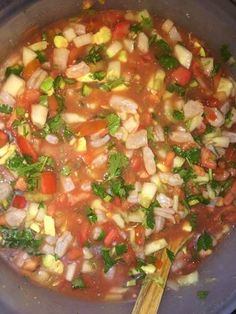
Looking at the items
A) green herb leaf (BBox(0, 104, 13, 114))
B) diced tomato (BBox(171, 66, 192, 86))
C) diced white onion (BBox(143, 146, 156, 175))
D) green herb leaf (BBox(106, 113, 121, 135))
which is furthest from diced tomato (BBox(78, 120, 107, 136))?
diced tomato (BBox(171, 66, 192, 86))

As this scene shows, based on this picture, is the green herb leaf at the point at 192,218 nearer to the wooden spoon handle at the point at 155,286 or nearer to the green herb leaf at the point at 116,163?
the wooden spoon handle at the point at 155,286

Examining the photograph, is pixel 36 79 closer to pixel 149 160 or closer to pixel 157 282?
pixel 149 160

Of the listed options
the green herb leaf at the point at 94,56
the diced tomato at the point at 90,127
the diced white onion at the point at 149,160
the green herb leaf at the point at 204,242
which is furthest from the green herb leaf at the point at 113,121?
the green herb leaf at the point at 204,242

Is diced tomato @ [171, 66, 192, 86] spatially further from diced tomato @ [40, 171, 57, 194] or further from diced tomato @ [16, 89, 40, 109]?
diced tomato @ [40, 171, 57, 194]

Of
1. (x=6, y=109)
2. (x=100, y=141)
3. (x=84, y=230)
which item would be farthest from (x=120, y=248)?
(x=6, y=109)

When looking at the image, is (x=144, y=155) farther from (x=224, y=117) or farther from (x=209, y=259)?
(x=209, y=259)
